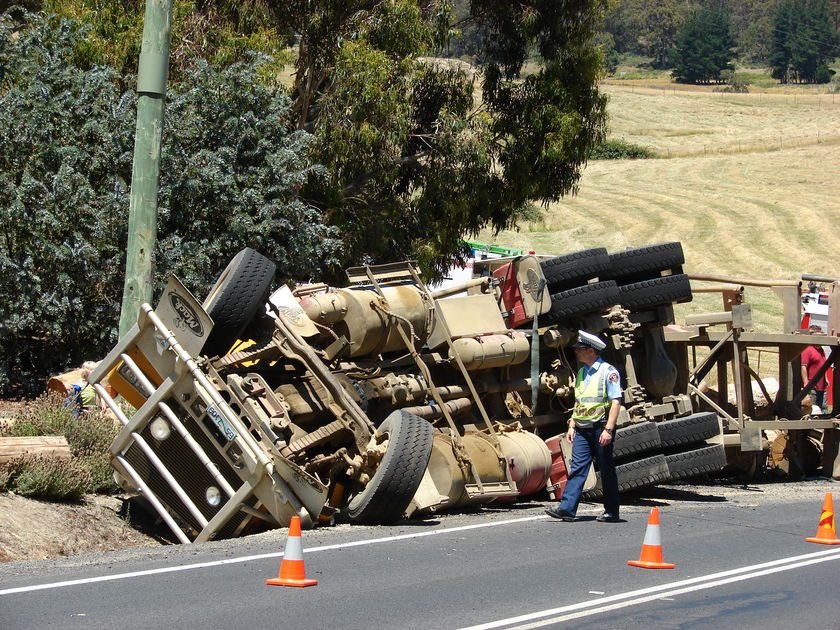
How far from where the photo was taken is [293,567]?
24.6ft

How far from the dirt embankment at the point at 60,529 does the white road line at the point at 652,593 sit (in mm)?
4014

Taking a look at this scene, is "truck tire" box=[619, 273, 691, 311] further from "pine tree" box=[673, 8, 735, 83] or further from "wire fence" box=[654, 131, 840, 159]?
"pine tree" box=[673, 8, 735, 83]

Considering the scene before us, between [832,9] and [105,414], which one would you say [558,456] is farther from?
[832,9]

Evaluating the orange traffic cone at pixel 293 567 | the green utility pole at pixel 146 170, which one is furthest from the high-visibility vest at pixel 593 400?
the green utility pole at pixel 146 170

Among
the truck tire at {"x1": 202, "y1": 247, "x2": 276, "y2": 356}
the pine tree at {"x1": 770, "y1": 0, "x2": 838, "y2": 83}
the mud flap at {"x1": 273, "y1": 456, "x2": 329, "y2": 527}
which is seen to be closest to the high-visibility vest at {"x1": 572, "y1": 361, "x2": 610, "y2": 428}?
the mud flap at {"x1": 273, "y1": 456, "x2": 329, "y2": 527}

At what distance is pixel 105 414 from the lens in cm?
1246

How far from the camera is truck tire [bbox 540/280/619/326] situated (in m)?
12.3

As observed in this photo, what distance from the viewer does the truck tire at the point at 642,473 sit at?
473 inches

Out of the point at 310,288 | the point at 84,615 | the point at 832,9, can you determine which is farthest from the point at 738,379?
the point at 832,9

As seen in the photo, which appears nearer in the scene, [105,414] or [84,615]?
[84,615]

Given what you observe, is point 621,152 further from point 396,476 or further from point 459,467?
point 396,476

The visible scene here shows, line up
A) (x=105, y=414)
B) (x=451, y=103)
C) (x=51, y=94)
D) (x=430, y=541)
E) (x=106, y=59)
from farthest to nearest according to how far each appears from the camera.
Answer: (x=451, y=103) → (x=106, y=59) → (x=51, y=94) → (x=105, y=414) → (x=430, y=541)

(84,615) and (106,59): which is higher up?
(106,59)

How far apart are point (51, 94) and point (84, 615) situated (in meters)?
11.3
